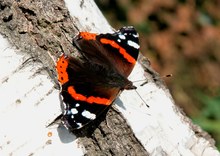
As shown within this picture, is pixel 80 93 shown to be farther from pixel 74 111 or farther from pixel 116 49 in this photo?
pixel 116 49

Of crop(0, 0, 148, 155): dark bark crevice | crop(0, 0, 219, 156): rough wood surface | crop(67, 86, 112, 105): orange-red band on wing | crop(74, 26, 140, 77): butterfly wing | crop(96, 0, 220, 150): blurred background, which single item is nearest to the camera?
crop(0, 0, 219, 156): rough wood surface

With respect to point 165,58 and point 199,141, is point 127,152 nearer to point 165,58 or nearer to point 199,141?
point 199,141

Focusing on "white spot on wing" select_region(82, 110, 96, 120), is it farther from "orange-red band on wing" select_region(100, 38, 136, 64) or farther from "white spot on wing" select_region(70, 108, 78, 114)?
"orange-red band on wing" select_region(100, 38, 136, 64)

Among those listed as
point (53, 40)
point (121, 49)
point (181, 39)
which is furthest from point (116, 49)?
point (181, 39)

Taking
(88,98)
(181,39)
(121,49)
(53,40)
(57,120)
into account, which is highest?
(53,40)

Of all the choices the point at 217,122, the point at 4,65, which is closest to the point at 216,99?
the point at 217,122

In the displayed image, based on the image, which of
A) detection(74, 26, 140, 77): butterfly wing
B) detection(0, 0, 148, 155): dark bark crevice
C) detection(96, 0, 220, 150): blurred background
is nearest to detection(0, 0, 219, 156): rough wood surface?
detection(0, 0, 148, 155): dark bark crevice
